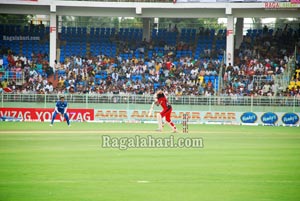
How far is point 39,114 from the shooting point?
1721 inches

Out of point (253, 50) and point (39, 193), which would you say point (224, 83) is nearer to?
point (253, 50)

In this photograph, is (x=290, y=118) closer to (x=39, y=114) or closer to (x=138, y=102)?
(x=138, y=102)

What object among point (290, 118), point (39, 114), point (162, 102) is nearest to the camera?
point (162, 102)

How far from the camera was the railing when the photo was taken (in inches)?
1655

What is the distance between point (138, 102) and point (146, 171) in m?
25.4

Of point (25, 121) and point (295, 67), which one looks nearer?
point (25, 121)

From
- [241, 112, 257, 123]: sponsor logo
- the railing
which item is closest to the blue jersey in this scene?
the railing

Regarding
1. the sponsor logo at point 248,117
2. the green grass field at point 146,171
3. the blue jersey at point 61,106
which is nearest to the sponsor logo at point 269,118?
the sponsor logo at point 248,117

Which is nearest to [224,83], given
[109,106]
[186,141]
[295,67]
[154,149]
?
[295,67]

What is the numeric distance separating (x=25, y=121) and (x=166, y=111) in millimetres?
14440

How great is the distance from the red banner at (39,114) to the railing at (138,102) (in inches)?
17.1

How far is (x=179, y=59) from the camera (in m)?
52.4

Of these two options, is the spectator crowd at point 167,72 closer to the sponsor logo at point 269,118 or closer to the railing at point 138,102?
the sponsor logo at point 269,118

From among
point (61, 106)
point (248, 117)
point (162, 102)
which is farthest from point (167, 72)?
point (162, 102)
